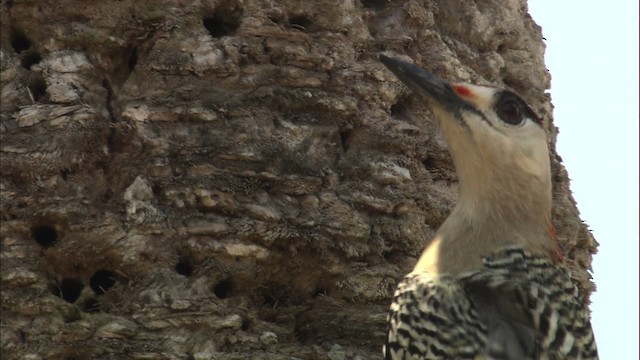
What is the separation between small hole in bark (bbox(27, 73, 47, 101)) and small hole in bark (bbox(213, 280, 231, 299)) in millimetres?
1125

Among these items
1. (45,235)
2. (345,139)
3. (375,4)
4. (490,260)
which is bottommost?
(45,235)

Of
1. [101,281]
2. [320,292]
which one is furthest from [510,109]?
[101,281]

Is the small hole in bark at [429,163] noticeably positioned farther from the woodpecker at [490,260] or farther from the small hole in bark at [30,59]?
the small hole in bark at [30,59]

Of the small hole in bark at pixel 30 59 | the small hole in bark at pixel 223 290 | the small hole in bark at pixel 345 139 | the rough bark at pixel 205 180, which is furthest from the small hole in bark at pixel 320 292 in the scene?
the small hole in bark at pixel 30 59

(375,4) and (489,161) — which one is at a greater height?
(375,4)

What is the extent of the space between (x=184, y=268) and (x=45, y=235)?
60cm

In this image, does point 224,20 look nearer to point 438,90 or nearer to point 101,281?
point 438,90

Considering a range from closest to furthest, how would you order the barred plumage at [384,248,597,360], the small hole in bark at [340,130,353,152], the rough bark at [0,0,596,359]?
the barred plumage at [384,248,597,360]
the rough bark at [0,0,596,359]
the small hole in bark at [340,130,353,152]

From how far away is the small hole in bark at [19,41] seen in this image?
4996 millimetres

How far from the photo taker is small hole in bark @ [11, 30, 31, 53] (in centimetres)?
500

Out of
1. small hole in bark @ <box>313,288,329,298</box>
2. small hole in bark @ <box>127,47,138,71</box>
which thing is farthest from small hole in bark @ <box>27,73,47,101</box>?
small hole in bark @ <box>313,288,329,298</box>

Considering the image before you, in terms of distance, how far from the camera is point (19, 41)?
5016 millimetres

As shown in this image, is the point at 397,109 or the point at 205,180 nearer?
the point at 205,180

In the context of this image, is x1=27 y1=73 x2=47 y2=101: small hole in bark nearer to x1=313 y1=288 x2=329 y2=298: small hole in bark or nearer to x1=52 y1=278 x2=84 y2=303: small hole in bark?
x1=52 y1=278 x2=84 y2=303: small hole in bark
